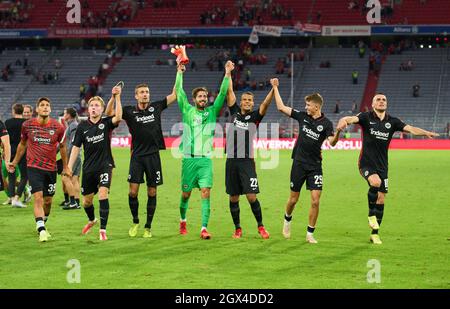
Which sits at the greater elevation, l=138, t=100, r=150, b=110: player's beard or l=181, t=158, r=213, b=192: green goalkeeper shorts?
l=138, t=100, r=150, b=110: player's beard

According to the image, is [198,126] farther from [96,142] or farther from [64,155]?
[64,155]

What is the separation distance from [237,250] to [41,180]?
147 inches

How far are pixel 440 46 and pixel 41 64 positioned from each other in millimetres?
31630

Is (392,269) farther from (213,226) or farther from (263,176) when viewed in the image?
(263,176)

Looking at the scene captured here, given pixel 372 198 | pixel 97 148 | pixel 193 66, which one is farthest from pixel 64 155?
pixel 193 66

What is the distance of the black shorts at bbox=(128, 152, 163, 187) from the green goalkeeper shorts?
48 cm

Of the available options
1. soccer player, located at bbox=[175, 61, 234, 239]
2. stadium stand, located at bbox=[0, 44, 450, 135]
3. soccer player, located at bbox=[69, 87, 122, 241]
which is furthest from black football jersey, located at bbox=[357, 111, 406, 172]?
stadium stand, located at bbox=[0, 44, 450, 135]

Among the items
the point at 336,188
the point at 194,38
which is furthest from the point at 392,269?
the point at 194,38

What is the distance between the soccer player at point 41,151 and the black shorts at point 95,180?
609mm

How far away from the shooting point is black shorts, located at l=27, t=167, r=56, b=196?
14438mm

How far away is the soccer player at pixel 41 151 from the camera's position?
47.4ft

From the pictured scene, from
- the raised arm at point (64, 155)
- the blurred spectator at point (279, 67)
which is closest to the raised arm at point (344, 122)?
the raised arm at point (64, 155)

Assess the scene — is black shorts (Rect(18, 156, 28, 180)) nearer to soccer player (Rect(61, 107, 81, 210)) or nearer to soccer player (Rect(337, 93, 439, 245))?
soccer player (Rect(61, 107, 81, 210))

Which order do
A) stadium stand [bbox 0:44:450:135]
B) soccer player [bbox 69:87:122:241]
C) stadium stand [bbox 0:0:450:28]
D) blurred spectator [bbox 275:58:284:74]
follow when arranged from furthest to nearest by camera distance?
stadium stand [bbox 0:0:450:28] → blurred spectator [bbox 275:58:284:74] → stadium stand [bbox 0:44:450:135] → soccer player [bbox 69:87:122:241]
